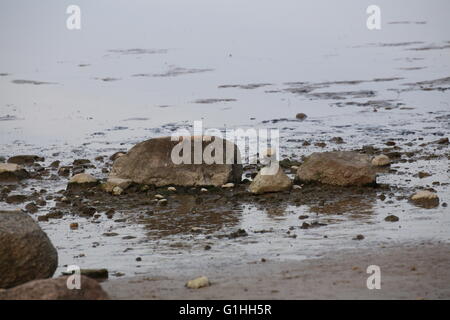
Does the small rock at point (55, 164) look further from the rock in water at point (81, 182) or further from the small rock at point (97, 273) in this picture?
the small rock at point (97, 273)

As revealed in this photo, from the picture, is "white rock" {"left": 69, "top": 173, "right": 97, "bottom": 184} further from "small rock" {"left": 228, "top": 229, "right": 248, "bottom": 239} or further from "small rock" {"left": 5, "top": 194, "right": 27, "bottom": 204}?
"small rock" {"left": 228, "top": 229, "right": 248, "bottom": 239}

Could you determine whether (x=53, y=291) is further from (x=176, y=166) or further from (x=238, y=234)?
(x=176, y=166)

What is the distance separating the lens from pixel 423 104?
20.2 metres

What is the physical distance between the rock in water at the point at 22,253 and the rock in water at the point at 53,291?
120 cm

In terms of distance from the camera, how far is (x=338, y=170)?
12586mm

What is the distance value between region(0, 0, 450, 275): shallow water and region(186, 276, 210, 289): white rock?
0.90 m

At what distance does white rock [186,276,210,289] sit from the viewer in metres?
8.24

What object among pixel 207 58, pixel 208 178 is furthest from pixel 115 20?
pixel 208 178

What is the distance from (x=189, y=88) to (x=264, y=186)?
11910 mm

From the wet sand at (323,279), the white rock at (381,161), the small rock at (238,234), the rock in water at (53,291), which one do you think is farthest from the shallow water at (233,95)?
the rock in water at (53,291)

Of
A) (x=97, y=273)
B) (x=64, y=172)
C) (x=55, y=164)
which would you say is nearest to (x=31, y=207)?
(x=64, y=172)

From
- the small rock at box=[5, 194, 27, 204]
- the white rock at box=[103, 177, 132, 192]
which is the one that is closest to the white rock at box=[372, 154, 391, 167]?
the white rock at box=[103, 177, 132, 192]

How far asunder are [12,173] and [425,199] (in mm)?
6257

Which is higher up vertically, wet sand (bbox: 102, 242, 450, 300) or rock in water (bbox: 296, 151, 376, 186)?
rock in water (bbox: 296, 151, 376, 186)
